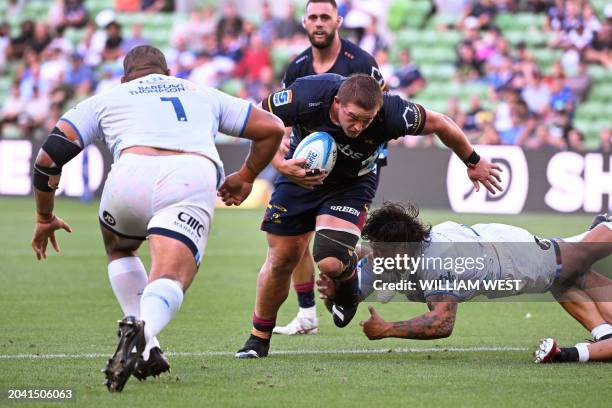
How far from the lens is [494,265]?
7.43 m

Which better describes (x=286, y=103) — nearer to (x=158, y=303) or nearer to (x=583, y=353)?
(x=158, y=303)

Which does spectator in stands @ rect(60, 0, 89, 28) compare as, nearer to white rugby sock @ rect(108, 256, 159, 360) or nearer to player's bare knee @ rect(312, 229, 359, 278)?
player's bare knee @ rect(312, 229, 359, 278)

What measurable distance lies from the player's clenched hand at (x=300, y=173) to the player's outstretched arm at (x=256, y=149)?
431mm

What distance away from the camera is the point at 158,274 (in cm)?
604

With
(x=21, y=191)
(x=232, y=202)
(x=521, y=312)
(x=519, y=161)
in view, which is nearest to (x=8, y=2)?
→ (x=21, y=191)

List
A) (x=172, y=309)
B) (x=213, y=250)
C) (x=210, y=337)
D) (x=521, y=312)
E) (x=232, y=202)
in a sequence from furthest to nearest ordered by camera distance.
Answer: (x=213, y=250)
(x=521, y=312)
(x=210, y=337)
(x=232, y=202)
(x=172, y=309)

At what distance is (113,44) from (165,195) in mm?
20027

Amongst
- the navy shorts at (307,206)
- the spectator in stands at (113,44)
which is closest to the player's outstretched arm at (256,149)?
the navy shorts at (307,206)

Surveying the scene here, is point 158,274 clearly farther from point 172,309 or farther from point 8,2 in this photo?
point 8,2

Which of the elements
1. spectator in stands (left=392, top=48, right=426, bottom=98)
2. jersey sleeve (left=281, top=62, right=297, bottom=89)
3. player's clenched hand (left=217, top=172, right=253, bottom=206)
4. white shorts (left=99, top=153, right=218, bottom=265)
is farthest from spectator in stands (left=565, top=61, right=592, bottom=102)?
white shorts (left=99, top=153, right=218, bottom=265)

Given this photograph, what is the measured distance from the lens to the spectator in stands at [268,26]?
25.3 m

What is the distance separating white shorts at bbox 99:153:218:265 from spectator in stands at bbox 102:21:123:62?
19.7 meters

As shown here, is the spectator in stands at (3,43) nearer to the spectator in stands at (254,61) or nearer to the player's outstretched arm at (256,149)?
the spectator in stands at (254,61)

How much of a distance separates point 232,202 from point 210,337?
5.65 feet
